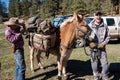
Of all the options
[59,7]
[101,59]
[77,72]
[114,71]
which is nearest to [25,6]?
[59,7]

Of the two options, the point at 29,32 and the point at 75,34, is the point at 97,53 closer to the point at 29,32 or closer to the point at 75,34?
the point at 75,34

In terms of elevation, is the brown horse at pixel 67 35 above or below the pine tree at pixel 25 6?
above

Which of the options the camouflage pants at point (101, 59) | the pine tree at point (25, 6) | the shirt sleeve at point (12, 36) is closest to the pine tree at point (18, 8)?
the pine tree at point (25, 6)

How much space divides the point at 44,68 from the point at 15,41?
2.94 m

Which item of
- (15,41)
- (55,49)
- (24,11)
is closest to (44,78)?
(55,49)

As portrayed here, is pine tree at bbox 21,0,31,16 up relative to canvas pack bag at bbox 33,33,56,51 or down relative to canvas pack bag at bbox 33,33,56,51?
down

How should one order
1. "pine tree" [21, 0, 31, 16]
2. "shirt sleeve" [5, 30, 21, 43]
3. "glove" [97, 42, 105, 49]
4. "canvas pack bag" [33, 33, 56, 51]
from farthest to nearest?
1. "pine tree" [21, 0, 31, 16]
2. "canvas pack bag" [33, 33, 56, 51]
3. "shirt sleeve" [5, 30, 21, 43]
4. "glove" [97, 42, 105, 49]

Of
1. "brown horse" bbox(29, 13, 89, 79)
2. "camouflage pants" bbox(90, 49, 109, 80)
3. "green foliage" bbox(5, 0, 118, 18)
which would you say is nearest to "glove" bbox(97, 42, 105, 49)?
"camouflage pants" bbox(90, 49, 109, 80)

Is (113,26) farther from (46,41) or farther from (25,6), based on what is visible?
(25,6)

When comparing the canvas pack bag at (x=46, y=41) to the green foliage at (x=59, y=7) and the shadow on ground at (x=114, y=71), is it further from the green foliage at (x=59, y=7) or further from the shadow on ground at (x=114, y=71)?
the green foliage at (x=59, y=7)

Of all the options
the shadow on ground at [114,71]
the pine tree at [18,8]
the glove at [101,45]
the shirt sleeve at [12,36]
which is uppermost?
the shirt sleeve at [12,36]

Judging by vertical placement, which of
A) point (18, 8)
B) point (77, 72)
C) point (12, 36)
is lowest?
point (18, 8)

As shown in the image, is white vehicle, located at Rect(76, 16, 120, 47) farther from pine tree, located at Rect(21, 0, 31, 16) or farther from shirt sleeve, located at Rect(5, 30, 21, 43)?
pine tree, located at Rect(21, 0, 31, 16)

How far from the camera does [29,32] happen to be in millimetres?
9805
